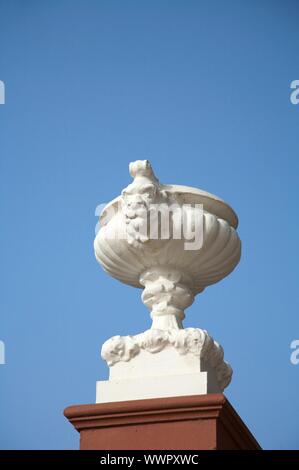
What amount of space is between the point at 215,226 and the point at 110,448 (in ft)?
5.36

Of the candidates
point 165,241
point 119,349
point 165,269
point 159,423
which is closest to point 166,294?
point 165,269

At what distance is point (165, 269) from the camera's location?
796cm

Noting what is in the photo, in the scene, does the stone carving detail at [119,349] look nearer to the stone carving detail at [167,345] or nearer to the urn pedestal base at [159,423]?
the stone carving detail at [167,345]

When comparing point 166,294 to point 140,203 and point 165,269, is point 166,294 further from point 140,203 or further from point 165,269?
point 140,203

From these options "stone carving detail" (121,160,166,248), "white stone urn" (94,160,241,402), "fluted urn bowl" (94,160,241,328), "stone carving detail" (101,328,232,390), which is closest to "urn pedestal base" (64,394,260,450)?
"white stone urn" (94,160,241,402)

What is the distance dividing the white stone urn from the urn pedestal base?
6.8 inches

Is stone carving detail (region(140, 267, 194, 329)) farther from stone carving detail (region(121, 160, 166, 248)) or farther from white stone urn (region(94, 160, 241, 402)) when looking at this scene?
stone carving detail (region(121, 160, 166, 248))

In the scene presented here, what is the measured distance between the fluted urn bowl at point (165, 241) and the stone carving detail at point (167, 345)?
0.23m

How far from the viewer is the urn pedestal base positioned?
23.5ft

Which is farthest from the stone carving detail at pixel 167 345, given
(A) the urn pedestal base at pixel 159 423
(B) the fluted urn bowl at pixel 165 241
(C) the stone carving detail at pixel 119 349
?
(A) the urn pedestal base at pixel 159 423

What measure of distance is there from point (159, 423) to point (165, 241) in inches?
47.6

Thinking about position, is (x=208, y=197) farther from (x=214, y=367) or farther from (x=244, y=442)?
(x=244, y=442)

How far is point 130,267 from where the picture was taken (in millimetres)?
8055
